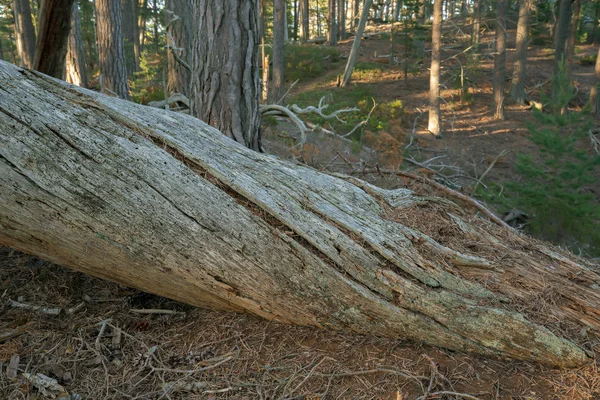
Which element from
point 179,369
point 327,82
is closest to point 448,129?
point 327,82

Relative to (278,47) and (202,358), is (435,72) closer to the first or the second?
(278,47)

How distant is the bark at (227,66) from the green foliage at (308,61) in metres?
18.5

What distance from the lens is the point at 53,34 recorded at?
11.2 ft

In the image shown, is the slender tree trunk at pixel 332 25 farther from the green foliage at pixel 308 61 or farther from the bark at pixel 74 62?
the bark at pixel 74 62

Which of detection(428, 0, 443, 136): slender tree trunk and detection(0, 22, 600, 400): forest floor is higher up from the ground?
detection(428, 0, 443, 136): slender tree trunk

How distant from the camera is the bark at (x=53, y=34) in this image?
10.8ft

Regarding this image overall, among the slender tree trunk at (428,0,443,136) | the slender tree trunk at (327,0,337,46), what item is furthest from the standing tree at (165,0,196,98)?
the slender tree trunk at (327,0,337,46)

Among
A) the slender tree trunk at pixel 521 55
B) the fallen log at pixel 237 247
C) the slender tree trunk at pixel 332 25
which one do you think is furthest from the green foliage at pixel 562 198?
the slender tree trunk at pixel 332 25

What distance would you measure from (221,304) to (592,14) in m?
37.0

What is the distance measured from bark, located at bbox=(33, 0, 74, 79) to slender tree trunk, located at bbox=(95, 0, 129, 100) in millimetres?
4680

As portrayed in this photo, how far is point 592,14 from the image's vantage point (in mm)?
29906

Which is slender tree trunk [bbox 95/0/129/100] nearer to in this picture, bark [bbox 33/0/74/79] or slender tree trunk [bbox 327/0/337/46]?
bark [bbox 33/0/74/79]

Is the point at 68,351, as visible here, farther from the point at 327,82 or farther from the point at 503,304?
the point at 327,82

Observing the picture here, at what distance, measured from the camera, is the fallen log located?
237 centimetres
